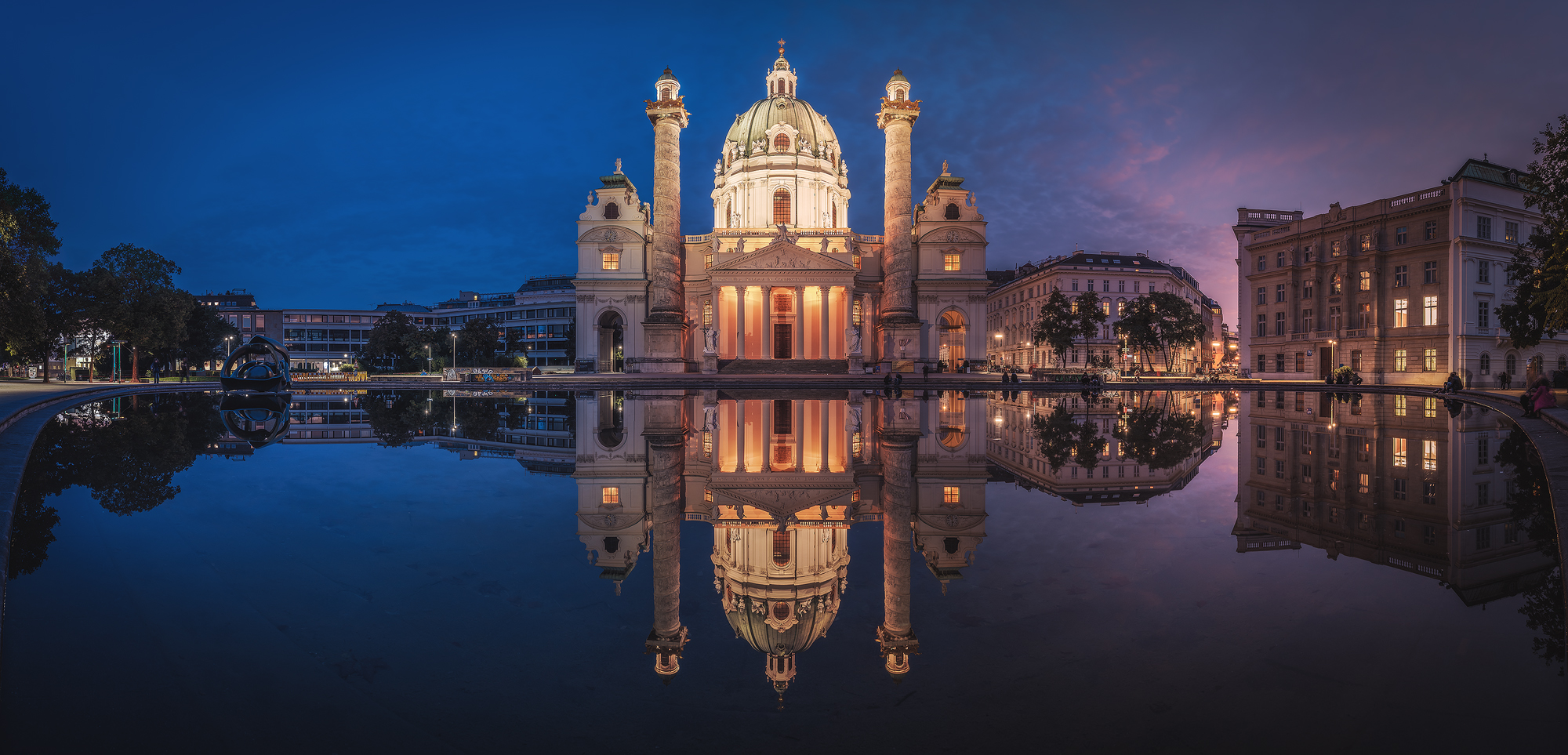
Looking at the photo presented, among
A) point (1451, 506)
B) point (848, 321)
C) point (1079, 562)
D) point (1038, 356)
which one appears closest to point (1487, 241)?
point (848, 321)

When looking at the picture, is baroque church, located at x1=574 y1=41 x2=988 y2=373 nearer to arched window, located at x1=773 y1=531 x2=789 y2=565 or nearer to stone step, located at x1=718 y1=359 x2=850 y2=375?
stone step, located at x1=718 y1=359 x2=850 y2=375

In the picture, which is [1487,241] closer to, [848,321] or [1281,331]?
[1281,331]

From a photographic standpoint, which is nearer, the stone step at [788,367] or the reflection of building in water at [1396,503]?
the reflection of building in water at [1396,503]

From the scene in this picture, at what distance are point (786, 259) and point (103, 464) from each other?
45.8 m

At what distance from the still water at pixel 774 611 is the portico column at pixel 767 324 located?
4382cm

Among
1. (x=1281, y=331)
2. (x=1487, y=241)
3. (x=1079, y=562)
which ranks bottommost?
(x=1079, y=562)

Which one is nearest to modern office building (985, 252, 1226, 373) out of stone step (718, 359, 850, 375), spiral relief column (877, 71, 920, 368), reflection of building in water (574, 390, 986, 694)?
spiral relief column (877, 71, 920, 368)

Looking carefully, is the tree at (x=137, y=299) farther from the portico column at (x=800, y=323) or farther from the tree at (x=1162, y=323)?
the tree at (x=1162, y=323)

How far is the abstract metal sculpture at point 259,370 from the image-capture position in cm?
2922

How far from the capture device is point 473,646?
10.2ft

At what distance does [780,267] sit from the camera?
52.2 metres

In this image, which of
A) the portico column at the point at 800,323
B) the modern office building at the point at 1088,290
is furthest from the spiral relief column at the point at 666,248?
the modern office building at the point at 1088,290

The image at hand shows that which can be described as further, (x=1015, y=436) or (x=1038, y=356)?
(x=1038, y=356)

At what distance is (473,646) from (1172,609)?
360cm
